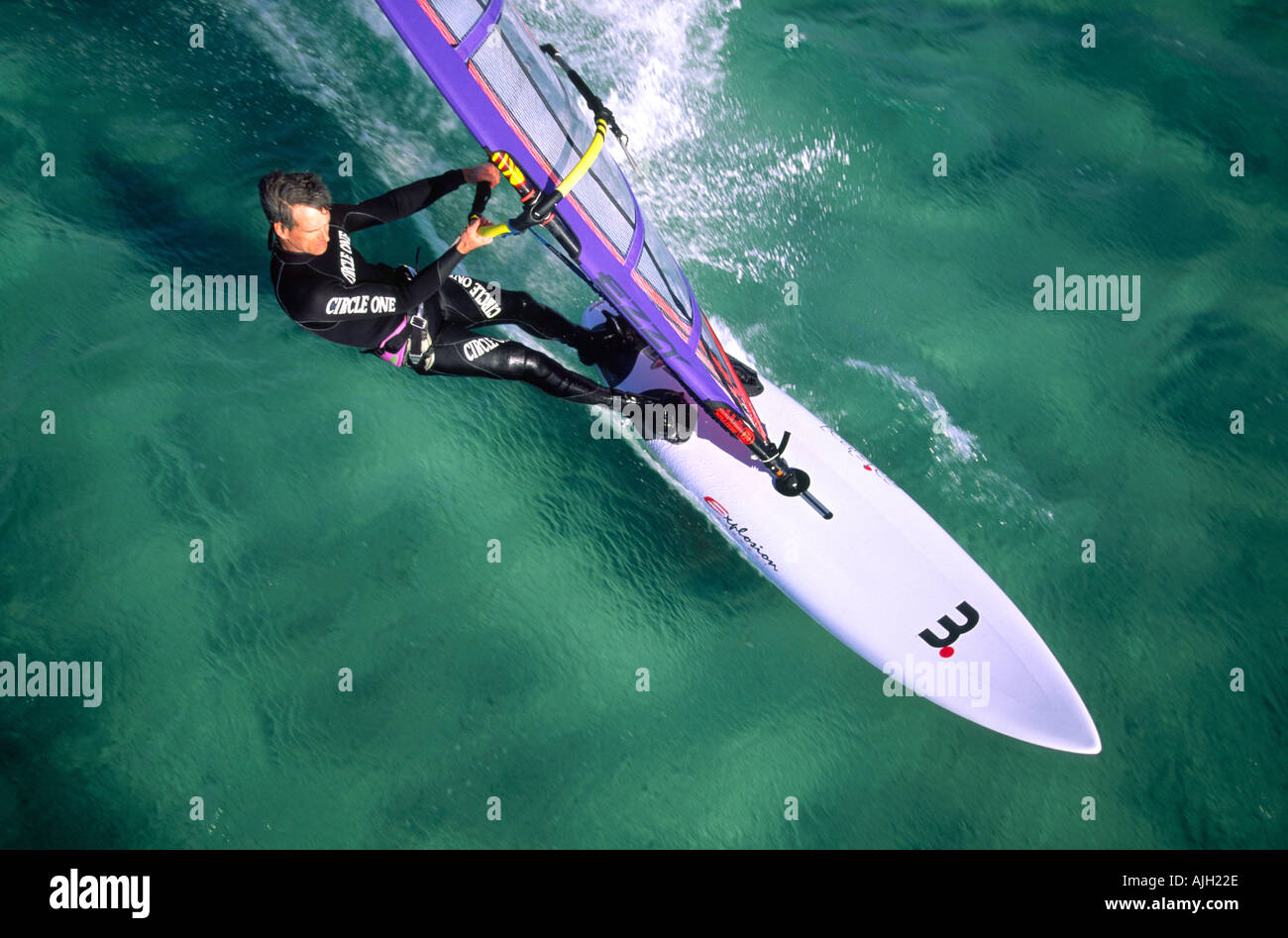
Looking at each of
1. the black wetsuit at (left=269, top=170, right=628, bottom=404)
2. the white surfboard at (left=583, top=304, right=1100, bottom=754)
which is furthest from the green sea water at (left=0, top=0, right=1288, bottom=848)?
the black wetsuit at (left=269, top=170, right=628, bottom=404)

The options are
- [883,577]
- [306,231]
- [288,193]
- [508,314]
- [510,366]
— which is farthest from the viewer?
[883,577]

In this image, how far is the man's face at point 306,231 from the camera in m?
4.58

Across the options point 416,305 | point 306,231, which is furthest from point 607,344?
point 306,231

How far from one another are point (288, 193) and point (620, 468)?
11.4 feet

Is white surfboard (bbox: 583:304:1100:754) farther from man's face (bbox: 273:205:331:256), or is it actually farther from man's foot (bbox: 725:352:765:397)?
man's face (bbox: 273:205:331:256)

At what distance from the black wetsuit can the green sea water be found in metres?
1.01

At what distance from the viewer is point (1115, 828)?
6.54 meters

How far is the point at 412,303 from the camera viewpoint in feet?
16.8

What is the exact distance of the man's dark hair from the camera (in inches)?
176

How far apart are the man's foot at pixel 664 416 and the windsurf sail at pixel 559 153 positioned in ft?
2.29

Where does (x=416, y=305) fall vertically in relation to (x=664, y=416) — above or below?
above

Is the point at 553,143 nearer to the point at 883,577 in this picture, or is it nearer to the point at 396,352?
the point at 396,352

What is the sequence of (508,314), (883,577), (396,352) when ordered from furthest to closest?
(883,577) < (508,314) < (396,352)

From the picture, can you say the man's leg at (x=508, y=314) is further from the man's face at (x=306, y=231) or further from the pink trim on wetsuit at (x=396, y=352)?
the man's face at (x=306, y=231)
